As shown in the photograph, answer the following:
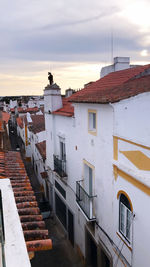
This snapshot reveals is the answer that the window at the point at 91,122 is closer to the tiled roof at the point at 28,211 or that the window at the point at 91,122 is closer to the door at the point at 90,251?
the tiled roof at the point at 28,211

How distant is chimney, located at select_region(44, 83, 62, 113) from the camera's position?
13570mm

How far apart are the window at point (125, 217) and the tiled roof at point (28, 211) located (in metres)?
3.05

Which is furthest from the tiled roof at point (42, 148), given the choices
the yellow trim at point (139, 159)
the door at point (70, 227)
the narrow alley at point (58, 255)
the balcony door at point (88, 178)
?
the yellow trim at point (139, 159)

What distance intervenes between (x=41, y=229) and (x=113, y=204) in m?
3.98

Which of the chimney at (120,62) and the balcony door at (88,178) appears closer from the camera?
the balcony door at (88,178)

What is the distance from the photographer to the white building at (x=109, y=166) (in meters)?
6.07

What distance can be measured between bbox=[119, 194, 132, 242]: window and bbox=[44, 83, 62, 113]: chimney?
26.4 feet

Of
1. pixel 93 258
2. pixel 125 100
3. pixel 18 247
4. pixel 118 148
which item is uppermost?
pixel 125 100

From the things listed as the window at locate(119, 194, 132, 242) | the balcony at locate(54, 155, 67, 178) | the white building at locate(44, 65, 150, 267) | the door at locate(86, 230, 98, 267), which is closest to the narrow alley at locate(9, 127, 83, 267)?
the white building at locate(44, 65, 150, 267)

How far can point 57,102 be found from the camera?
45.3ft

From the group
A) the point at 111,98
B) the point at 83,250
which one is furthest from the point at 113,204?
the point at 83,250

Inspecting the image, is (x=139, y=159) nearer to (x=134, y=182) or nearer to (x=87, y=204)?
(x=134, y=182)

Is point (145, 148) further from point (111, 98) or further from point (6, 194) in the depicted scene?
point (6, 194)

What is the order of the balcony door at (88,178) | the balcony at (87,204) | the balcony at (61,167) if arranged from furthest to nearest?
the balcony at (61,167) < the balcony door at (88,178) < the balcony at (87,204)
